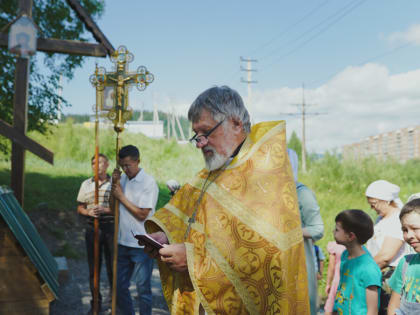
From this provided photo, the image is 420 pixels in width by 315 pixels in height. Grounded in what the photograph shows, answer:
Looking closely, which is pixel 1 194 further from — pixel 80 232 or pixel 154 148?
pixel 154 148

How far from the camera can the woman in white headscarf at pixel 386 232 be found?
11.5ft

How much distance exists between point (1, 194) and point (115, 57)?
181 cm

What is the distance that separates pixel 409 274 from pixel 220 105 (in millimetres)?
1621

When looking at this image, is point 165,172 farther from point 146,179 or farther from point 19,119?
point 146,179

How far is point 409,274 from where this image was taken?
2.61 m

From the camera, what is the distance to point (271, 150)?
2.06 m

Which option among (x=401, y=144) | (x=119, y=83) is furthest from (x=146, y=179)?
(x=401, y=144)

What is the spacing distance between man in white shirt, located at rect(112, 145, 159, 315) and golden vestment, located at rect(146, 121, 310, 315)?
85.2 inches

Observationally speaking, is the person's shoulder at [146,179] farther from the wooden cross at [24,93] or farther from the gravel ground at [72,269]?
the gravel ground at [72,269]

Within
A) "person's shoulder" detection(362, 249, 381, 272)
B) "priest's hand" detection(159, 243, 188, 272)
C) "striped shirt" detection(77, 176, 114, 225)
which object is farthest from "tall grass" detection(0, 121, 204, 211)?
"priest's hand" detection(159, 243, 188, 272)

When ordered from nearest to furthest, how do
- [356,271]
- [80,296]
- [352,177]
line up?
[356,271] → [80,296] → [352,177]

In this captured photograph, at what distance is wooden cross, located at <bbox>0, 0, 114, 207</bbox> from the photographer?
5.15 meters

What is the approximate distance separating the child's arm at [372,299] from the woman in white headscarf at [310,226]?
1.22 ft

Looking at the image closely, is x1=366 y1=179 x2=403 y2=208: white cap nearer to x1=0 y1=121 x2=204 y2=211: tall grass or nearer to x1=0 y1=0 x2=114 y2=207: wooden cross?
x1=0 y1=0 x2=114 y2=207: wooden cross
